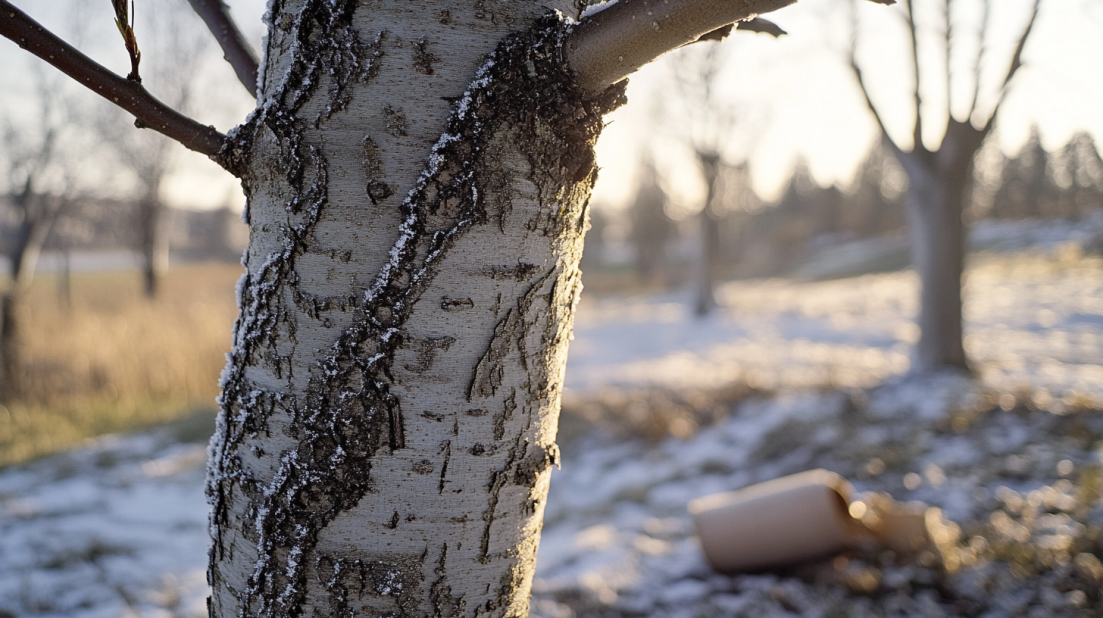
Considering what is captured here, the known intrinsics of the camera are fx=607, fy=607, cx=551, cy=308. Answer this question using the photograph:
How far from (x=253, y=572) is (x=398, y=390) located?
0.33 m

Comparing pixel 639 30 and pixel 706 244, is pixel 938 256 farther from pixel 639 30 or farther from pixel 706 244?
pixel 706 244

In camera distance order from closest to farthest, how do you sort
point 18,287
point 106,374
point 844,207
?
point 106,374, point 18,287, point 844,207

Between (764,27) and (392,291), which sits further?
(764,27)

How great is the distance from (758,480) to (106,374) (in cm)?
697

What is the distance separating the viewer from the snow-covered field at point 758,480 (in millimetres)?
2596

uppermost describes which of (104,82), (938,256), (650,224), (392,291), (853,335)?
(650,224)

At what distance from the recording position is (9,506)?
3.64 meters

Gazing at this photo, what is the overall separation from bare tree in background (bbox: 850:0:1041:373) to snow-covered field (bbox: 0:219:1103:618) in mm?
520

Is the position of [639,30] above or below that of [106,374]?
above

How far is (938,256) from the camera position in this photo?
586 cm

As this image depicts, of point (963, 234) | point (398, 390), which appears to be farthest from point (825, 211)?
point (398, 390)

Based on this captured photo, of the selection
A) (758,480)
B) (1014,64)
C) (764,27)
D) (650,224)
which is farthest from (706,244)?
(650,224)

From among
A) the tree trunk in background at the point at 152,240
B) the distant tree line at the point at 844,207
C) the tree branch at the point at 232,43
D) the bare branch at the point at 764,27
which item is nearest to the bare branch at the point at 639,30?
the bare branch at the point at 764,27

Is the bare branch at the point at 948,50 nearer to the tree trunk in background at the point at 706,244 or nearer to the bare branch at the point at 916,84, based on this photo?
the bare branch at the point at 916,84
